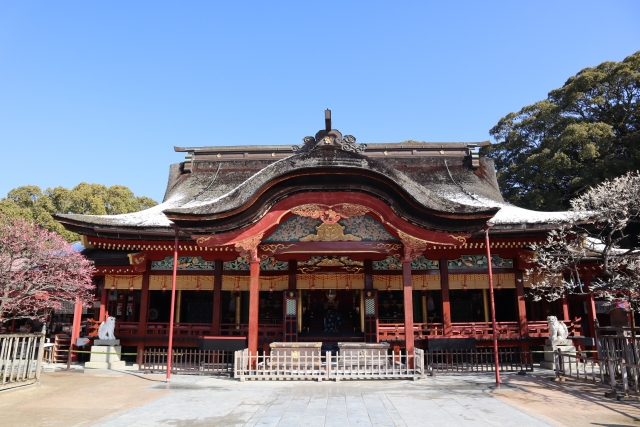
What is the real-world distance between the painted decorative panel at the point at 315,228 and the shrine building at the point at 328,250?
3cm

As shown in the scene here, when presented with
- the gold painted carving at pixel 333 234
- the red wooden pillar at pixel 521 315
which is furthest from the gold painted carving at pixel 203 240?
the red wooden pillar at pixel 521 315

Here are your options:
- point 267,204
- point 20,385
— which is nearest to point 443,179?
point 267,204

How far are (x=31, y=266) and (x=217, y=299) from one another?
6.55 meters

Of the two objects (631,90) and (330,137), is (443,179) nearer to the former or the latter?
(330,137)

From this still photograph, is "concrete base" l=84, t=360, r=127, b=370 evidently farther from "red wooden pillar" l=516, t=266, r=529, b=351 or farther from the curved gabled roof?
"red wooden pillar" l=516, t=266, r=529, b=351

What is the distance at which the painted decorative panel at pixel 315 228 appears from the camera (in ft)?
46.8

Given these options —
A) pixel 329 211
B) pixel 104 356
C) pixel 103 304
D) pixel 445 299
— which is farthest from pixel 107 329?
pixel 445 299

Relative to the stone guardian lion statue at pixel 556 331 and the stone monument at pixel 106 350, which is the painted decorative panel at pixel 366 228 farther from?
the stone monument at pixel 106 350

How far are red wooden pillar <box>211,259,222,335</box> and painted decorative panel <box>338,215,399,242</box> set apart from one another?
6103 mm

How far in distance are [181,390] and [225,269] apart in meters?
7.28

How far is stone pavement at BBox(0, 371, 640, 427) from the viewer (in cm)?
756

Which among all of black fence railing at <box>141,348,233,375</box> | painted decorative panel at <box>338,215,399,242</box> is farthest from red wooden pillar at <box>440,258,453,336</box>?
black fence railing at <box>141,348,233,375</box>

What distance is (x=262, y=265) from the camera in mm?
17891

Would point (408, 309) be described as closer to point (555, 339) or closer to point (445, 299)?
point (445, 299)
